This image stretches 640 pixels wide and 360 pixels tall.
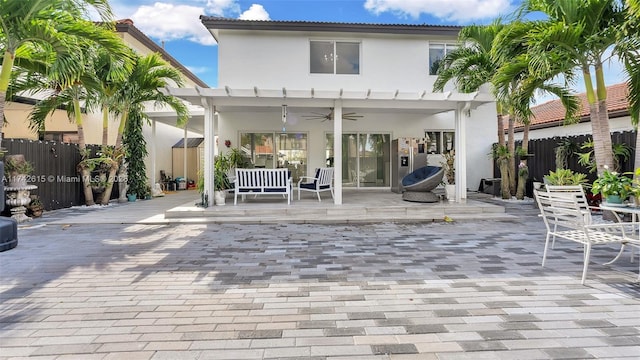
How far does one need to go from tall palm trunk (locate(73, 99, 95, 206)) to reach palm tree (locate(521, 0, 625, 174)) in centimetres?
1081

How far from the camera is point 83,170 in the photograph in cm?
898

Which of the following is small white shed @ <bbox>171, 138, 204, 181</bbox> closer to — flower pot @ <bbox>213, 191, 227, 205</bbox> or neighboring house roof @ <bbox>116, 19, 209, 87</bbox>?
neighboring house roof @ <bbox>116, 19, 209, 87</bbox>

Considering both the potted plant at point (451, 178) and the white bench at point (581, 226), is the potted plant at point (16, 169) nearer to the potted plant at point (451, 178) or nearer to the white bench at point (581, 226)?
the white bench at point (581, 226)

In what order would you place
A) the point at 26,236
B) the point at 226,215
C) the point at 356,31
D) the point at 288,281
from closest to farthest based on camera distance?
1. the point at 288,281
2. the point at 26,236
3. the point at 226,215
4. the point at 356,31

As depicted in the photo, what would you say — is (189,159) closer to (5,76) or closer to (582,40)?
(5,76)

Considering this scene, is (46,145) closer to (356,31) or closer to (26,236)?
(26,236)

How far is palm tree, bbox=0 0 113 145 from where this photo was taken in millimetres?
5195

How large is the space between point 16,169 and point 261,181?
5009mm

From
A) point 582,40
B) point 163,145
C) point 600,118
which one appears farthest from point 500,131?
point 163,145

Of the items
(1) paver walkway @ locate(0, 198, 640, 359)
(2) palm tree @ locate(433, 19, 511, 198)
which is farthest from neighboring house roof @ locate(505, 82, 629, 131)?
(1) paver walkway @ locate(0, 198, 640, 359)

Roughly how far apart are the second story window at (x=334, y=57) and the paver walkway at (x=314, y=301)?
25.2 ft

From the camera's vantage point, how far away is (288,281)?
3510 millimetres

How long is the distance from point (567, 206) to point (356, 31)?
30.1 ft

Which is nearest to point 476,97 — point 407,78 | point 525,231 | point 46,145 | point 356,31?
point 525,231
